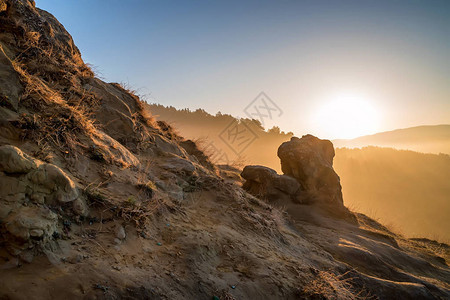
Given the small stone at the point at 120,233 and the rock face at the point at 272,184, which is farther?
the rock face at the point at 272,184

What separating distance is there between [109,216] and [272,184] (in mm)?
9690

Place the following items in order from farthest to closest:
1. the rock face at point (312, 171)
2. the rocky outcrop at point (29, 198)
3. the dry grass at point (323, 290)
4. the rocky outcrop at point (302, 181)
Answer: the rock face at point (312, 171) → the rocky outcrop at point (302, 181) → the dry grass at point (323, 290) → the rocky outcrop at point (29, 198)

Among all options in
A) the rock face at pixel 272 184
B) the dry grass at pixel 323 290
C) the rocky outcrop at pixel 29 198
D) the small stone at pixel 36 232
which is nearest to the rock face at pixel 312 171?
the rock face at pixel 272 184

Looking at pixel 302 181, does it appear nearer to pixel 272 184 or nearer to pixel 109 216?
pixel 272 184

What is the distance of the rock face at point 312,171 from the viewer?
11.9 meters

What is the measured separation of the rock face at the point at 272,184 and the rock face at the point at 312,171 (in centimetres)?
63

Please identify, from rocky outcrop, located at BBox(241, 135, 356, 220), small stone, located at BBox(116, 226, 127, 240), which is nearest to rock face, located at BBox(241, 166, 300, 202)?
rocky outcrop, located at BBox(241, 135, 356, 220)

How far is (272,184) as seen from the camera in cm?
1188

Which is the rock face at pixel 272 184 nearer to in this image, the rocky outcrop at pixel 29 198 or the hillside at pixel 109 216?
the hillside at pixel 109 216

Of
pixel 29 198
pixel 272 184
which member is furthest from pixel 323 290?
pixel 272 184

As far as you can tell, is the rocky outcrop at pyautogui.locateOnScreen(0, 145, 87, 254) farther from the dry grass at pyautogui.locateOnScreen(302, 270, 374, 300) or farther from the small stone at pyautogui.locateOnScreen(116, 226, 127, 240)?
the dry grass at pyautogui.locateOnScreen(302, 270, 374, 300)

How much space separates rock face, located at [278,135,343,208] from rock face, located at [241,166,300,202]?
635mm

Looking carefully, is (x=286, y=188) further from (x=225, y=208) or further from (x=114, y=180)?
(x=114, y=180)

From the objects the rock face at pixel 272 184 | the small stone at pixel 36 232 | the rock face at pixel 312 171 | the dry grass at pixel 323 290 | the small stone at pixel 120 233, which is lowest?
the small stone at pixel 36 232
